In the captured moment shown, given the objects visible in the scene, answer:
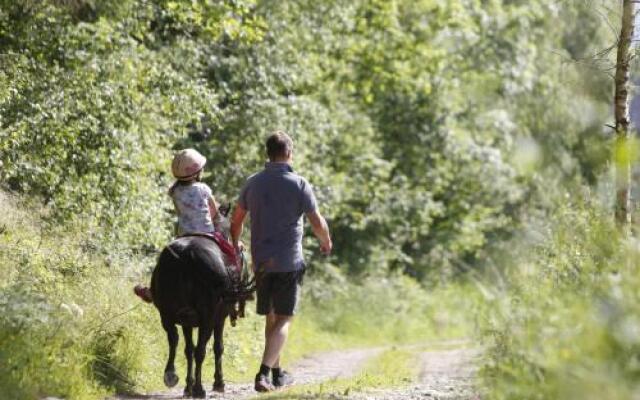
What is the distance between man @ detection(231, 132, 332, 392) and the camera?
10.8m

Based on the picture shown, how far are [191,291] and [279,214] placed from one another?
101 centimetres

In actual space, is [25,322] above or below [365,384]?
above

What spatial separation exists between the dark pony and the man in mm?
260

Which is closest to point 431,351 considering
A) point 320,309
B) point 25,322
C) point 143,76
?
point 320,309

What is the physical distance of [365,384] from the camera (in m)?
11.3

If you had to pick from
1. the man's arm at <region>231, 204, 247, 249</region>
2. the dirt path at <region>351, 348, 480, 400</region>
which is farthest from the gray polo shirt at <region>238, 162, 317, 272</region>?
the dirt path at <region>351, 348, 480, 400</region>

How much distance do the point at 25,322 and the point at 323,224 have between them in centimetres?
289

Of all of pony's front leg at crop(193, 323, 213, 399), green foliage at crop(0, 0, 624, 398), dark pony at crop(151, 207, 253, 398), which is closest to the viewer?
green foliage at crop(0, 0, 624, 398)

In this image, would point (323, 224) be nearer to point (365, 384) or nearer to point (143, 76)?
point (365, 384)

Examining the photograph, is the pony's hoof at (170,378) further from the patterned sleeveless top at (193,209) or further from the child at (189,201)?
the patterned sleeveless top at (193,209)

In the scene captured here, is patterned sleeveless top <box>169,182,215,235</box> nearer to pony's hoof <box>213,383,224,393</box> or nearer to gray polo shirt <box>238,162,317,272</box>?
gray polo shirt <box>238,162,317,272</box>

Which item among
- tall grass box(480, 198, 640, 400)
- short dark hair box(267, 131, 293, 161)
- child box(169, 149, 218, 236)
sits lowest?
tall grass box(480, 198, 640, 400)

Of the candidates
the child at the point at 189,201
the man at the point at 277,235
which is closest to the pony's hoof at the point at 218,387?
the man at the point at 277,235

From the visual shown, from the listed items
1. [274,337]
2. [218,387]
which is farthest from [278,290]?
[218,387]
